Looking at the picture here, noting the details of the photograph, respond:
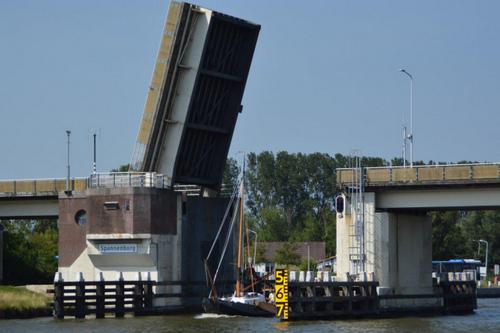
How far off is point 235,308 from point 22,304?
9123 mm

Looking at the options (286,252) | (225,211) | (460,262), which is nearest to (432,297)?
(225,211)

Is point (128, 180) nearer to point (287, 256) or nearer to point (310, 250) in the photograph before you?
point (287, 256)

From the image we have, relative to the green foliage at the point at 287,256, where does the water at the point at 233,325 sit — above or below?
below

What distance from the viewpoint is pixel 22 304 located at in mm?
59844

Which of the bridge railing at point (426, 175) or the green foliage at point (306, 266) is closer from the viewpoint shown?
the bridge railing at point (426, 175)

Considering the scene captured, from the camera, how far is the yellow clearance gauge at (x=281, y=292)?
182 feet

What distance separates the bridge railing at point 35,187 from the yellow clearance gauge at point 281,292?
1632 centimetres

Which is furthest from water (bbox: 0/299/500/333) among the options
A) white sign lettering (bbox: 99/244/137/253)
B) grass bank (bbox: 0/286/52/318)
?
white sign lettering (bbox: 99/244/137/253)

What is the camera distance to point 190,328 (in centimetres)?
5247

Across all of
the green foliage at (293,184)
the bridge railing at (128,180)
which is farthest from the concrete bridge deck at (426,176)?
the green foliage at (293,184)

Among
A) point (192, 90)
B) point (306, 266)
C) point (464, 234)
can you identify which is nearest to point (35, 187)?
point (192, 90)

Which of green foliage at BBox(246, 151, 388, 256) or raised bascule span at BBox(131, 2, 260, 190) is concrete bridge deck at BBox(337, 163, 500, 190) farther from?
green foliage at BBox(246, 151, 388, 256)

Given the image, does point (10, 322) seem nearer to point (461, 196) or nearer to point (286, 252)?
point (461, 196)

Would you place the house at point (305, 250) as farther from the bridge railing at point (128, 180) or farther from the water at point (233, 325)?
the water at point (233, 325)
